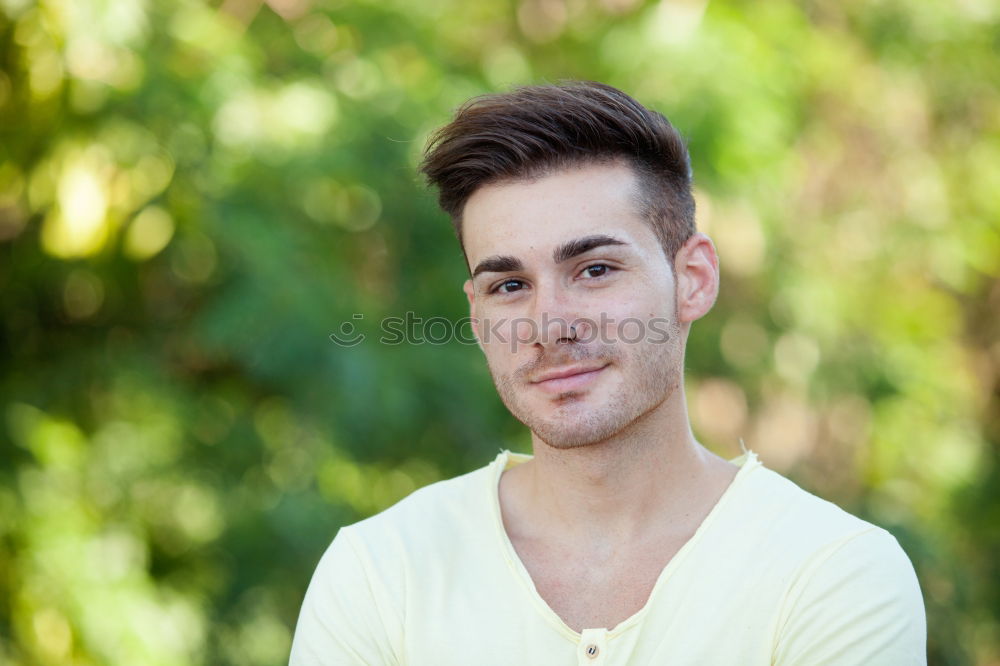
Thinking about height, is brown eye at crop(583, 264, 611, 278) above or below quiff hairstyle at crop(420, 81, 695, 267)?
below

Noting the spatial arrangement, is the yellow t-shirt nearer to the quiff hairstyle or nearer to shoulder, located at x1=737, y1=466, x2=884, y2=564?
shoulder, located at x1=737, y1=466, x2=884, y2=564

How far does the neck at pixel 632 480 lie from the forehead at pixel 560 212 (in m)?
0.37

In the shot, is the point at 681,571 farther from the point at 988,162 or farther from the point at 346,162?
the point at 988,162

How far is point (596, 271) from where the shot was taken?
2.00 m

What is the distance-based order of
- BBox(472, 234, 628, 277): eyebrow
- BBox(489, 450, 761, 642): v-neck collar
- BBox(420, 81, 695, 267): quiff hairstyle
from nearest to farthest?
BBox(489, 450, 761, 642): v-neck collar
BBox(472, 234, 628, 277): eyebrow
BBox(420, 81, 695, 267): quiff hairstyle

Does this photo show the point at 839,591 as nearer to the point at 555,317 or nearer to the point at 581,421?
the point at 581,421

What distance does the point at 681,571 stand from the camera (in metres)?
1.92

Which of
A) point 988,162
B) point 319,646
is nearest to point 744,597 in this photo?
point 319,646

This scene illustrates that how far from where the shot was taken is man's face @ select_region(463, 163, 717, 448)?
6.48ft

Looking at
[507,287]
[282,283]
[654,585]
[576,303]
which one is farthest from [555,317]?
[282,283]

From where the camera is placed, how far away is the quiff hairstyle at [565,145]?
2074 millimetres

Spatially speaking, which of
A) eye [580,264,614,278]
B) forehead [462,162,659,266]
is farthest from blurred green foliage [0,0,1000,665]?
eye [580,264,614,278]

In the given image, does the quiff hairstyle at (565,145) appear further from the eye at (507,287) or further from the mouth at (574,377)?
the mouth at (574,377)

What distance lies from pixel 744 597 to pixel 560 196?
2.68 feet
